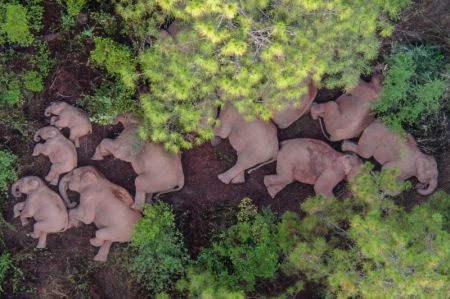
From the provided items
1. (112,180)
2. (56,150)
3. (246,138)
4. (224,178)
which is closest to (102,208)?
(112,180)

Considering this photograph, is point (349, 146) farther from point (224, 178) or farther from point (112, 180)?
point (112, 180)

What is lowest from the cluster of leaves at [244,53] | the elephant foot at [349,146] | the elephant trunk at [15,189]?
the elephant trunk at [15,189]

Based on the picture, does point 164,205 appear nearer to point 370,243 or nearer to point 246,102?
point 246,102

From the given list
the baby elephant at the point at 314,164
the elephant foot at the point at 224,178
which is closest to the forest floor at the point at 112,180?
the elephant foot at the point at 224,178

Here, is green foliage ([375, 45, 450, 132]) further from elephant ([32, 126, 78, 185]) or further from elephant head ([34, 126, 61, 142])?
elephant head ([34, 126, 61, 142])

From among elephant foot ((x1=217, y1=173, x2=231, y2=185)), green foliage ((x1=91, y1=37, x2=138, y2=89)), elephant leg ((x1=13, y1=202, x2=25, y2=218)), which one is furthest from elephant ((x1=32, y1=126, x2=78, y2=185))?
elephant foot ((x1=217, y1=173, x2=231, y2=185))

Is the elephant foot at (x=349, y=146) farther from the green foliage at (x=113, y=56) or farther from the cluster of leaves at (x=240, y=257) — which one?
the green foliage at (x=113, y=56)

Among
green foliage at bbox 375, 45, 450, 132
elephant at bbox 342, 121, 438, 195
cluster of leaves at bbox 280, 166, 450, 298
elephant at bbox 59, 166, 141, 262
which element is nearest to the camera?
cluster of leaves at bbox 280, 166, 450, 298
